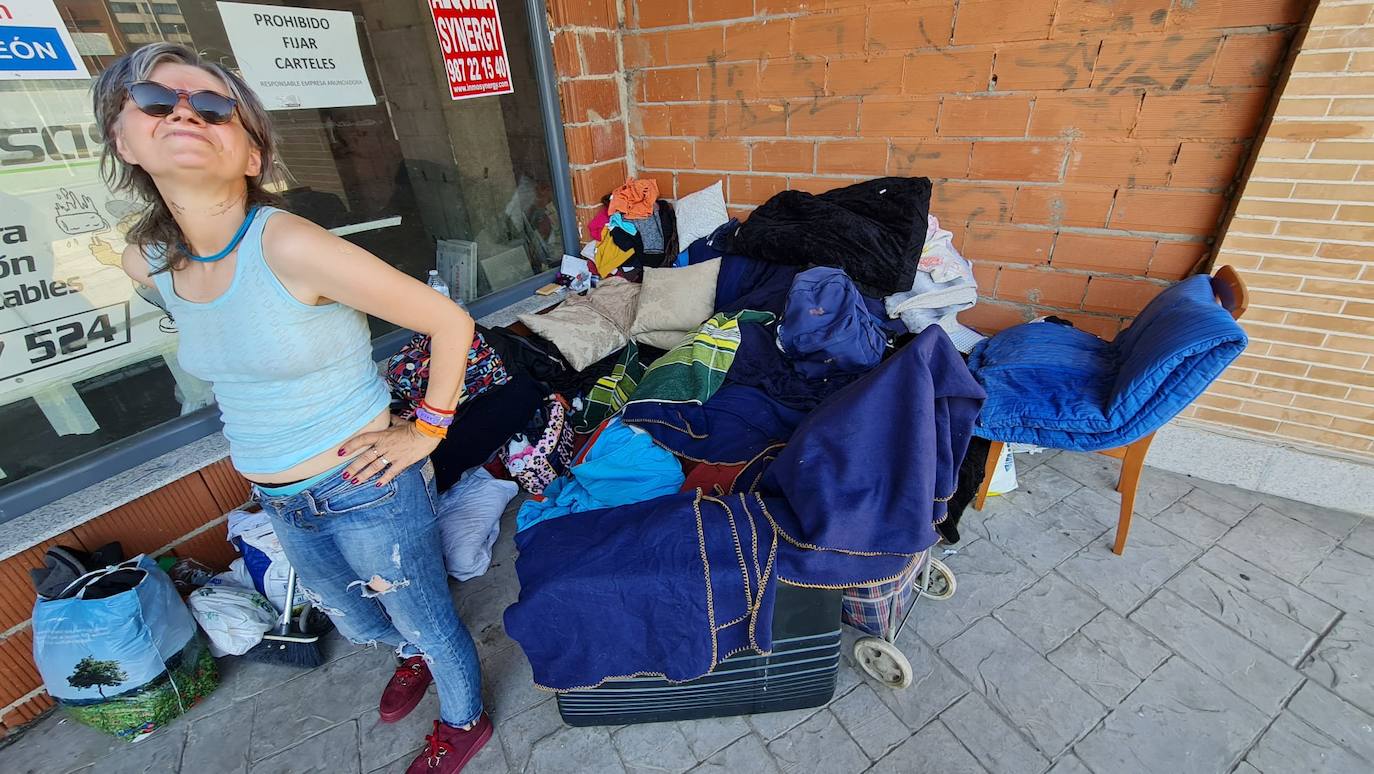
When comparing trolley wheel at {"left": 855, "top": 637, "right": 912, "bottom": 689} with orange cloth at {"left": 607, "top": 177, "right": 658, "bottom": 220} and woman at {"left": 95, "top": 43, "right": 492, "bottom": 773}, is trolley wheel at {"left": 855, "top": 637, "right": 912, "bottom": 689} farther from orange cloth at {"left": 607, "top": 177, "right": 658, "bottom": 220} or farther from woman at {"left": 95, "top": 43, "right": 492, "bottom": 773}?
orange cloth at {"left": 607, "top": 177, "right": 658, "bottom": 220}

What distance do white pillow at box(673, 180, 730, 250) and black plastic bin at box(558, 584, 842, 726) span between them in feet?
8.11

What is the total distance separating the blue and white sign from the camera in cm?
181

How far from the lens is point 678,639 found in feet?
5.34

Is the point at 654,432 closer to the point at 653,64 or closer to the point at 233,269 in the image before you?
the point at 233,269

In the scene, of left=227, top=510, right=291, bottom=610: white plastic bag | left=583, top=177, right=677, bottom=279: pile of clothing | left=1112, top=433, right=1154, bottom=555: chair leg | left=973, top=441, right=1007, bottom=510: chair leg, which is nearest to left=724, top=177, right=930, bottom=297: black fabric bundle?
left=583, top=177, right=677, bottom=279: pile of clothing

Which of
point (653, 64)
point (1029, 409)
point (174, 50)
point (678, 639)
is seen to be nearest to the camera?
point (174, 50)

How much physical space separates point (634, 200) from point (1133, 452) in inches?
115

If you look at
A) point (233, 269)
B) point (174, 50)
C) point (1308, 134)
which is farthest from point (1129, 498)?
point (174, 50)

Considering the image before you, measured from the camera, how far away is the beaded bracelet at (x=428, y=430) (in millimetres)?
1497

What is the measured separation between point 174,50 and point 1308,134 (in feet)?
11.2

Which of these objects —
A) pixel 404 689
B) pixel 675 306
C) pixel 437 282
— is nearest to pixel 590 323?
pixel 675 306

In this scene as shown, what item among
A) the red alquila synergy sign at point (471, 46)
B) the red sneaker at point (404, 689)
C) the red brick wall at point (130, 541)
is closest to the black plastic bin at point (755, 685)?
the red sneaker at point (404, 689)

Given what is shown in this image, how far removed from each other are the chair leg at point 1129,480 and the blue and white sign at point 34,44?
3939mm

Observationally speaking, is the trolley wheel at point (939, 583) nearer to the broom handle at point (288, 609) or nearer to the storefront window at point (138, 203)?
the broom handle at point (288, 609)
